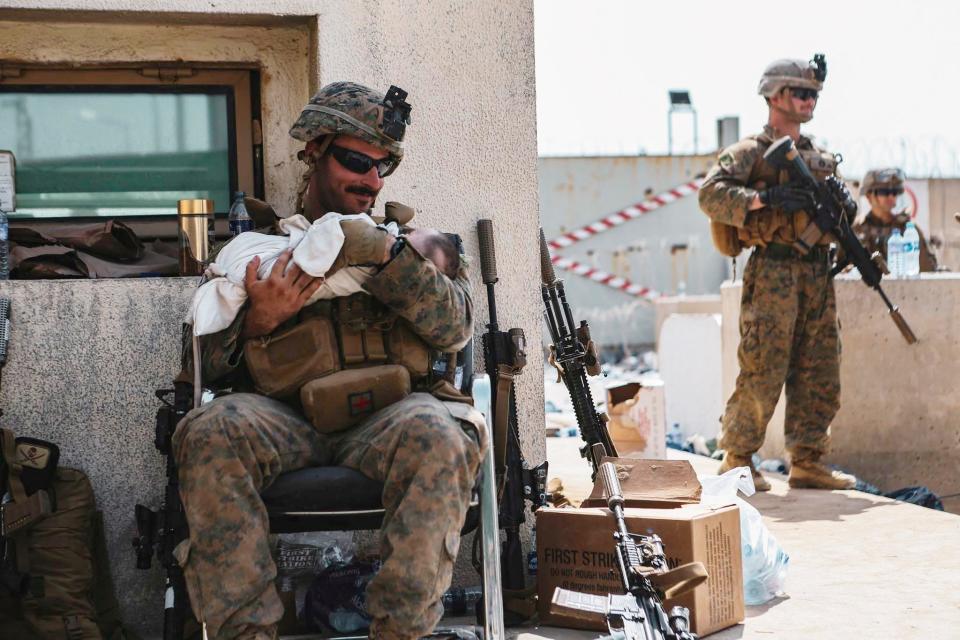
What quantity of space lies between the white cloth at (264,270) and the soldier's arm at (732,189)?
10.3ft

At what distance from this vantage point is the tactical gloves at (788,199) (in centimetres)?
565

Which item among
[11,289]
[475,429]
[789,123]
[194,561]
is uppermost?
[789,123]

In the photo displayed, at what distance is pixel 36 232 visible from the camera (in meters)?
3.76

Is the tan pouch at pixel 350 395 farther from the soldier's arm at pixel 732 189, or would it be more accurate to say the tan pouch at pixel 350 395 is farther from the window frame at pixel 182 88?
the soldier's arm at pixel 732 189

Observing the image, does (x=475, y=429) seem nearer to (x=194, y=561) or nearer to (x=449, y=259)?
(x=449, y=259)

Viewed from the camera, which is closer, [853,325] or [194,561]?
[194,561]

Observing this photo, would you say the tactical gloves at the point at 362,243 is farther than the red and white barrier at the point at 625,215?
No

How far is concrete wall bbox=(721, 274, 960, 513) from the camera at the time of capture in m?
6.70

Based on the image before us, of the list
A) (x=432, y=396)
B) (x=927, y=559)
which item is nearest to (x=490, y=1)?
(x=432, y=396)

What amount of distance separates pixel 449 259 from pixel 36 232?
1582mm

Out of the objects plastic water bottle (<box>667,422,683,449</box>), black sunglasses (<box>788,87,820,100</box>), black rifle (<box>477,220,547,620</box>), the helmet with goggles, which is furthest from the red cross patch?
plastic water bottle (<box>667,422,683,449</box>)

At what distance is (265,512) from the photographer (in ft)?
8.47

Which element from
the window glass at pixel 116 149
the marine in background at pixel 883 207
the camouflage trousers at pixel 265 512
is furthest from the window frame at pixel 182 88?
the marine in background at pixel 883 207

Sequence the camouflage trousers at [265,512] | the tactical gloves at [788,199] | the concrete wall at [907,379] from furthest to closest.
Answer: the concrete wall at [907,379], the tactical gloves at [788,199], the camouflage trousers at [265,512]
